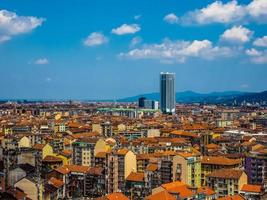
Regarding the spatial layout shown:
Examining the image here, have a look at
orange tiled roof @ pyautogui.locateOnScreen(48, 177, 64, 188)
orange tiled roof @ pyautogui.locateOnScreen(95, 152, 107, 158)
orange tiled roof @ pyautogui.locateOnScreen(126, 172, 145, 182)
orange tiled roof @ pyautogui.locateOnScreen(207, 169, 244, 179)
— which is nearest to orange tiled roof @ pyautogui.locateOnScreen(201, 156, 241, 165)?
orange tiled roof @ pyautogui.locateOnScreen(207, 169, 244, 179)

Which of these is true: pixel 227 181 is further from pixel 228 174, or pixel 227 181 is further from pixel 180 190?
pixel 180 190

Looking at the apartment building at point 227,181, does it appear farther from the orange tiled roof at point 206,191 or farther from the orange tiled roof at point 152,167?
the orange tiled roof at point 152,167

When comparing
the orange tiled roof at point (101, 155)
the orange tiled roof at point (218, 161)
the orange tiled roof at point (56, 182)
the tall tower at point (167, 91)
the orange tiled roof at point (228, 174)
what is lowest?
the orange tiled roof at point (56, 182)

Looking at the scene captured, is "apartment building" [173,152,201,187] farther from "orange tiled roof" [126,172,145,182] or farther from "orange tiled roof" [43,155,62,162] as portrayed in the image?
Result: "orange tiled roof" [43,155,62,162]

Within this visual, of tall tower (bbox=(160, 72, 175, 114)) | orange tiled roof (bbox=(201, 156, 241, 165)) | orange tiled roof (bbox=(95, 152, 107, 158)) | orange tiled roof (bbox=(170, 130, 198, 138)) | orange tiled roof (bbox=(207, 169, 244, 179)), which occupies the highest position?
tall tower (bbox=(160, 72, 175, 114))

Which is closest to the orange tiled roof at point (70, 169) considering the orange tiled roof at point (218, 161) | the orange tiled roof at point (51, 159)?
the orange tiled roof at point (51, 159)

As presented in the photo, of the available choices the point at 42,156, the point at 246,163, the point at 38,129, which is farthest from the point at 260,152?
the point at 38,129

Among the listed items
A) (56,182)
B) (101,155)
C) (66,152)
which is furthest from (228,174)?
(66,152)
